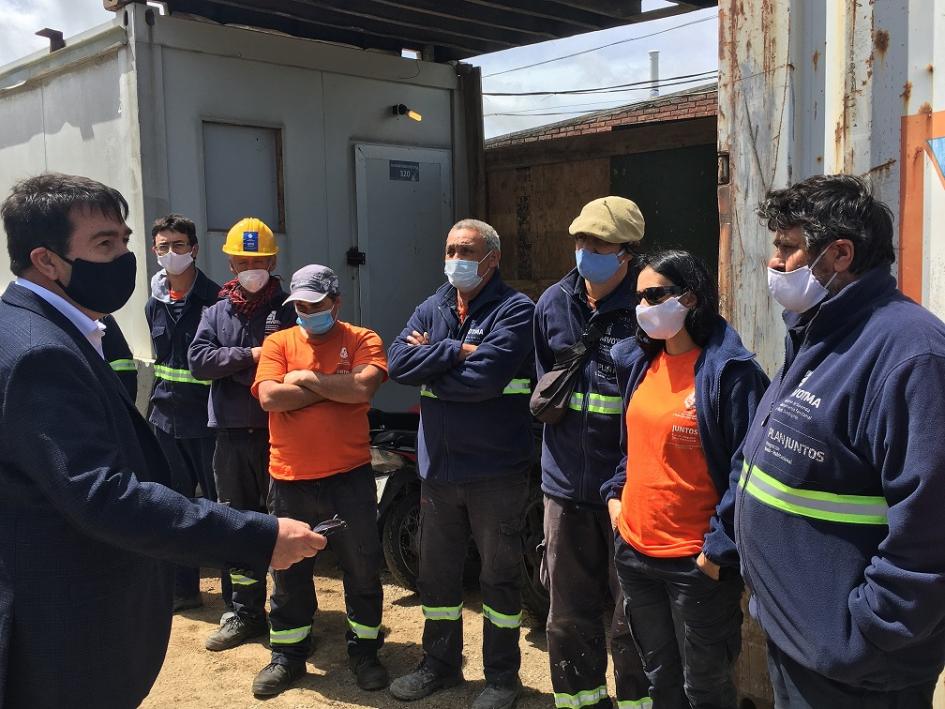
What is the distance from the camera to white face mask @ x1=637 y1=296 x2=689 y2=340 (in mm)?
2920

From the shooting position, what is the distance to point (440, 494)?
164 inches

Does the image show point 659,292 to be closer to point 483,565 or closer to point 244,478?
point 483,565

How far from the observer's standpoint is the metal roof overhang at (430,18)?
22.3 feet

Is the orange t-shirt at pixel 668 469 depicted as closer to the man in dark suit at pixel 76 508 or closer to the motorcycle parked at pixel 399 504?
the man in dark suit at pixel 76 508

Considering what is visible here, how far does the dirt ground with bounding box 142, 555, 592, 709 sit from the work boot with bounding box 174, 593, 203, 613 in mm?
41

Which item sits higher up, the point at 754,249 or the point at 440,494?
the point at 754,249

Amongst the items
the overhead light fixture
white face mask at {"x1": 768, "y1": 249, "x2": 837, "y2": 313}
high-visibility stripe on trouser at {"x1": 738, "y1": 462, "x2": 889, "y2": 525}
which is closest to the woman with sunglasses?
high-visibility stripe on trouser at {"x1": 738, "y1": 462, "x2": 889, "y2": 525}

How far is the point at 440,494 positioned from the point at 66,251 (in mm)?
2254

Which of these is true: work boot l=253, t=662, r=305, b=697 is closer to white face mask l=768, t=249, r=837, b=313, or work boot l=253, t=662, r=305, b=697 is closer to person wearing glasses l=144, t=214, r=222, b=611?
person wearing glasses l=144, t=214, r=222, b=611

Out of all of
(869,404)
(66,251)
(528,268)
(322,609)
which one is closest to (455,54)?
(528,268)

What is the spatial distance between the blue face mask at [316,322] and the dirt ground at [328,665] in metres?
1.81

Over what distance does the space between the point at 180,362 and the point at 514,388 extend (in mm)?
2289

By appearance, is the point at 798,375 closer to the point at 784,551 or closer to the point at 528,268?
the point at 784,551

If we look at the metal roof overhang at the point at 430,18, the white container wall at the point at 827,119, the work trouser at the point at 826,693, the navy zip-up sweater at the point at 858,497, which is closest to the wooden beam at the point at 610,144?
the metal roof overhang at the point at 430,18
